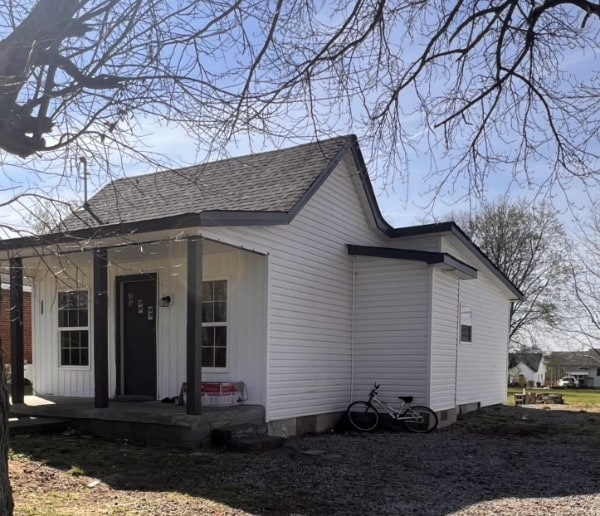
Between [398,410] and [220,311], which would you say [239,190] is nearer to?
[220,311]

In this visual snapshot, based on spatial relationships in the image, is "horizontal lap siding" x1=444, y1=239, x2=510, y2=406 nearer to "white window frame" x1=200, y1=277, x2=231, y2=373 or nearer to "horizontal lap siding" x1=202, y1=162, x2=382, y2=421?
"horizontal lap siding" x1=202, y1=162, x2=382, y2=421

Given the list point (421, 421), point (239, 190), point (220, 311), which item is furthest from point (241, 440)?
point (239, 190)

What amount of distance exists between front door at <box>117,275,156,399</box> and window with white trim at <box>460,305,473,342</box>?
6.30m

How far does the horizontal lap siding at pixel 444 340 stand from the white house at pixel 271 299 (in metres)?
0.05

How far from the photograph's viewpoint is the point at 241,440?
7.88 m

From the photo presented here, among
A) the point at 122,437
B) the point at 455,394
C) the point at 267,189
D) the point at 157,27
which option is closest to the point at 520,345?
the point at 455,394

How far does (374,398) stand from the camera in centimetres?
1076

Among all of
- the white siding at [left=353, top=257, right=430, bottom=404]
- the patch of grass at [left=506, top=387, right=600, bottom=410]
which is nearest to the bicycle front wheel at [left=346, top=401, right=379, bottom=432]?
the white siding at [left=353, top=257, right=430, bottom=404]

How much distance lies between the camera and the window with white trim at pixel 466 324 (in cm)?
1263

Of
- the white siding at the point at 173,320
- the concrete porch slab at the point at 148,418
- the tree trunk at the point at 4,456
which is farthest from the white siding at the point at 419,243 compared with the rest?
the tree trunk at the point at 4,456

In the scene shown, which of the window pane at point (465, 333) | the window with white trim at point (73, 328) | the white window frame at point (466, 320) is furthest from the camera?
the window pane at point (465, 333)

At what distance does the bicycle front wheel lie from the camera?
10.4 meters

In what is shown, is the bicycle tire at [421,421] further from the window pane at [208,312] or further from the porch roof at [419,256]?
the window pane at [208,312]

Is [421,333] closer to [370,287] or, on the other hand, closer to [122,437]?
[370,287]
